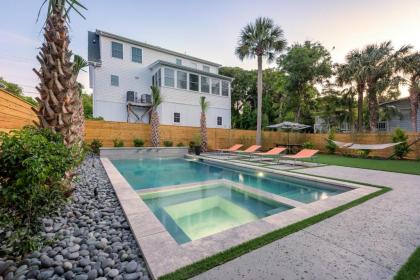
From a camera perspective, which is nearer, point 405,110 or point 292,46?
point 405,110

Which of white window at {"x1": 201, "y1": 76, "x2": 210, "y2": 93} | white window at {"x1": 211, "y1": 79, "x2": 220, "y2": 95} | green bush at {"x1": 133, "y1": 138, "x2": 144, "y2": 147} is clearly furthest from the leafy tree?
green bush at {"x1": 133, "y1": 138, "x2": 144, "y2": 147}

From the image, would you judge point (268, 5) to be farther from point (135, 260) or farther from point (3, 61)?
point (3, 61)

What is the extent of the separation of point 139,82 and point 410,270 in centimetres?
1936

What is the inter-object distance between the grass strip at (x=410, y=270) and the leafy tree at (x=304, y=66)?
21136 mm

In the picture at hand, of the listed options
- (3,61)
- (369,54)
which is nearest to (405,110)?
(369,54)

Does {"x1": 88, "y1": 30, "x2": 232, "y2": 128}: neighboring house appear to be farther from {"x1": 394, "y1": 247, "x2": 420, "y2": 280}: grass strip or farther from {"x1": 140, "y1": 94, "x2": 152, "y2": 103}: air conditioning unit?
{"x1": 394, "y1": 247, "x2": 420, "y2": 280}: grass strip

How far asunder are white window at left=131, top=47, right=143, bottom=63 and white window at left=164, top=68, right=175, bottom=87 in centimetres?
330

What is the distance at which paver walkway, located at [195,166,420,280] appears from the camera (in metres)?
1.83

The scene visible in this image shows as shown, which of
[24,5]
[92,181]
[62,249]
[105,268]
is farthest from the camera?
[92,181]

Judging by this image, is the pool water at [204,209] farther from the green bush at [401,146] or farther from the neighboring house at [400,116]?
the neighboring house at [400,116]

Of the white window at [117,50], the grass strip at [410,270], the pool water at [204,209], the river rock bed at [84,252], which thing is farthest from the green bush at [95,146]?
the grass strip at [410,270]

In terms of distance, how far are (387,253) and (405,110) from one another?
23.2 m

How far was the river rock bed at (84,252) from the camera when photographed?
1785 millimetres

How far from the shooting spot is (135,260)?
2.02 m
